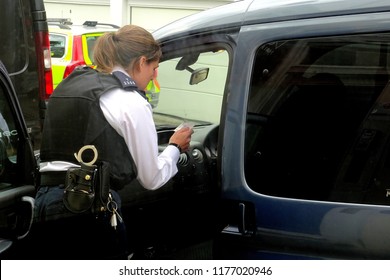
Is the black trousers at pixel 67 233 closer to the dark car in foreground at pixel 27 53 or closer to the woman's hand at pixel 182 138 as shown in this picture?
the woman's hand at pixel 182 138

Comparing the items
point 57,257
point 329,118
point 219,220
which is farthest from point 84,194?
point 329,118

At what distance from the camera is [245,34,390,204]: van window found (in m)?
1.65

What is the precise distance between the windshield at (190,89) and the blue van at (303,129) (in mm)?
195

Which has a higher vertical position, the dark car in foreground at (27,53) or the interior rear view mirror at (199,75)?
the interior rear view mirror at (199,75)

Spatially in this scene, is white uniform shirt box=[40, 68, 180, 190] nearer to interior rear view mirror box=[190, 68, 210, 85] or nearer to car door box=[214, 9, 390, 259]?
car door box=[214, 9, 390, 259]

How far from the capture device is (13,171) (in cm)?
191

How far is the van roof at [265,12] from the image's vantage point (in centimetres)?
162

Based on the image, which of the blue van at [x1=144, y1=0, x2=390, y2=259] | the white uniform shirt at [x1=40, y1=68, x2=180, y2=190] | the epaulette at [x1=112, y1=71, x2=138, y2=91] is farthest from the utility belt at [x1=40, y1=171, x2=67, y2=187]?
the blue van at [x1=144, y1=0, x2=390, y2=259]

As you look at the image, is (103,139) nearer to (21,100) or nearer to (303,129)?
(303,129)

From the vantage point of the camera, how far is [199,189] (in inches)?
89.7

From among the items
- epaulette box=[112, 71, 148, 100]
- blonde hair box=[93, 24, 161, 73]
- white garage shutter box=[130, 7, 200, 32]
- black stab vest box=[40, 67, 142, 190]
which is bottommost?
white garage shutter box=[130, 7, 200, 32]

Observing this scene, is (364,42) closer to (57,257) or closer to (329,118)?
(329,118)

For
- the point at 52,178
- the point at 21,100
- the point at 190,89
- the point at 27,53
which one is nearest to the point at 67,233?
the point at 52,178

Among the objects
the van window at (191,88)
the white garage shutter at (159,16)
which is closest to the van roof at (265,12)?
the van window at (191,88)
